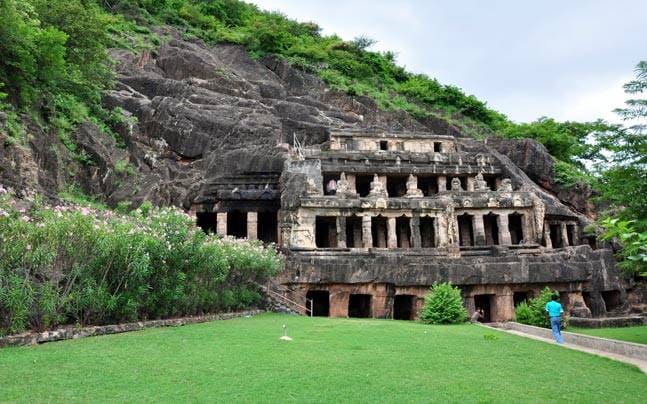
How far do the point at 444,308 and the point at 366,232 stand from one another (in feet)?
34.7

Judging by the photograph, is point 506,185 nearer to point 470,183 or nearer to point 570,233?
point 470,183

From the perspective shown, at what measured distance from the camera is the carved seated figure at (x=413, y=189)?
31772 millimetres

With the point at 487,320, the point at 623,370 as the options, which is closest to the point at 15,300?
the point at 623,370

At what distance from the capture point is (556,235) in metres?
32.8

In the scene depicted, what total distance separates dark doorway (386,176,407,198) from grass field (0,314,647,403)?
80.6ft

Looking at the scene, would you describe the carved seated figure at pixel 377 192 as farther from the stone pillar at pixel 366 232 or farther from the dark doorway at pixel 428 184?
the dark doorway at pixel 428 184

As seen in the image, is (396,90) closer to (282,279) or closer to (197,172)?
(197,172)

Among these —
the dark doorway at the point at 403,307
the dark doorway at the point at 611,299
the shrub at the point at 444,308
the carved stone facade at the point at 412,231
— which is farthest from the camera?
the dark doorway at the point at 611,299

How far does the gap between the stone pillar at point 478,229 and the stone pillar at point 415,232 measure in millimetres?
3778

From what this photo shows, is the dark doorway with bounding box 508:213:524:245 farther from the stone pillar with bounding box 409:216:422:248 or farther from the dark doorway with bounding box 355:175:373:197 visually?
the dark doorway with bounding box 355:175:373:197

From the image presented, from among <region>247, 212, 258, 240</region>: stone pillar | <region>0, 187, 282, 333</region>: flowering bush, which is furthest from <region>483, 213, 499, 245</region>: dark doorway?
Answer: <region>0, 187, 282, 333</region>: flowering bush

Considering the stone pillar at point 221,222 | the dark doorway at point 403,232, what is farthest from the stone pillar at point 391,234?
the stone pillar at point 221,222

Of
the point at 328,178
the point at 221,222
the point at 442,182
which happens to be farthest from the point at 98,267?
the point at 442,182

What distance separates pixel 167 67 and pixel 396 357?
4028 centimetres
